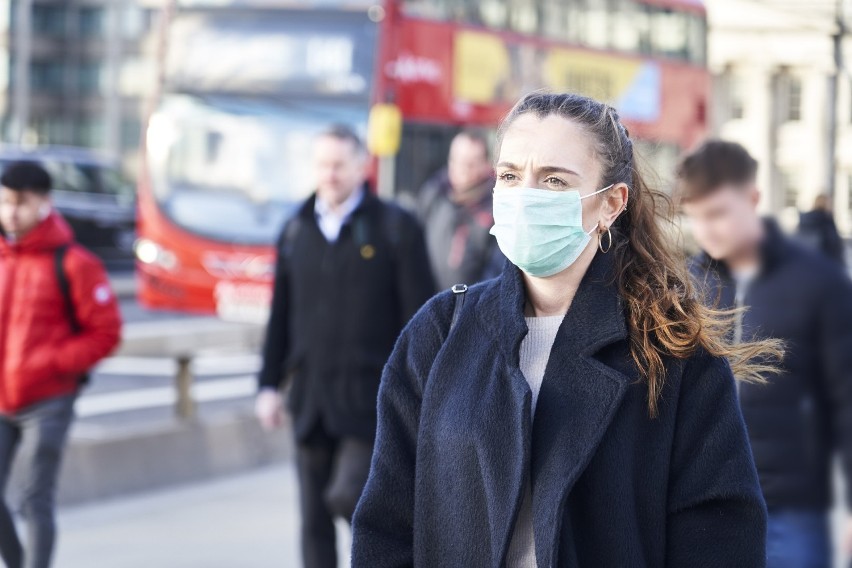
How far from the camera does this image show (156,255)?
16047mm

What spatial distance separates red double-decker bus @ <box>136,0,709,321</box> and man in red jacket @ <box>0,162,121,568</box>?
9.40m

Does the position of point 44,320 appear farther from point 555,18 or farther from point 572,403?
point 555,18

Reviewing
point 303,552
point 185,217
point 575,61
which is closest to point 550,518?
point 303,552

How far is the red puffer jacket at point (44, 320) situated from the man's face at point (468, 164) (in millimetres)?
2577

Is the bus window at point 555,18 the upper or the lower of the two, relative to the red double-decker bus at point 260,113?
upper

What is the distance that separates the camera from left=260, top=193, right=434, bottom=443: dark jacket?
565 centimetres

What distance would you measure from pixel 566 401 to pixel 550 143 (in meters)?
0.44

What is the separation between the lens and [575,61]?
19.5 m

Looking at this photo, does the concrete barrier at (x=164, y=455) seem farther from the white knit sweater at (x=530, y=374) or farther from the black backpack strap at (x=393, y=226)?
the white knit sweater at (x=530, y=374)

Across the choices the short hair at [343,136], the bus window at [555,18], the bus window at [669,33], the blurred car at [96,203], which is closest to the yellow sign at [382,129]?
the bus window at [555,18]

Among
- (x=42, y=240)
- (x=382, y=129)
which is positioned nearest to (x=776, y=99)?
(x=382, y=129)

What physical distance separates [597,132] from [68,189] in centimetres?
2309

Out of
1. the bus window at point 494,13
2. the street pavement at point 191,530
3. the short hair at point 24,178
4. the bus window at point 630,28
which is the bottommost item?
the street pavement at point 191,530

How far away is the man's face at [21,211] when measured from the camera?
584cm
